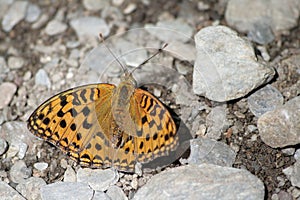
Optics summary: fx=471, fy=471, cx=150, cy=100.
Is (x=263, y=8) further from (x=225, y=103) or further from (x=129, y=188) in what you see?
(x=129, y=188)

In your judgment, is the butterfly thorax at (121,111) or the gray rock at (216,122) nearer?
the butterfly thorax at (121,111)

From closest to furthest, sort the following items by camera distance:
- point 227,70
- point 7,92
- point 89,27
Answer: point 227,70 → point 7,92 → point 89,27

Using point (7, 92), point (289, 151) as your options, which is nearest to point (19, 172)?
point (7, 92)

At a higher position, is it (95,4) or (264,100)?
(95,4)

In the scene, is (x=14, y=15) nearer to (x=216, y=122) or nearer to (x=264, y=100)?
(x=216, y=122)

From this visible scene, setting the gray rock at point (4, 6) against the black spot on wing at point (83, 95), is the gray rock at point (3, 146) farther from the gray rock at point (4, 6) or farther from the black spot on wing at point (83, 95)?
the gray rock at point (4, 6)

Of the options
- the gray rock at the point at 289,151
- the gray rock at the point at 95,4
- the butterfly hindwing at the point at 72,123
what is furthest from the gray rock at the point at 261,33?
the butterfly hindwing at the point at 72,123

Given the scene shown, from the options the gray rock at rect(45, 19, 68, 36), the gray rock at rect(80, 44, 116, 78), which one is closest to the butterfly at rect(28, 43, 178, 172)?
the gray rock at rect(80, 44, 116, 78)
